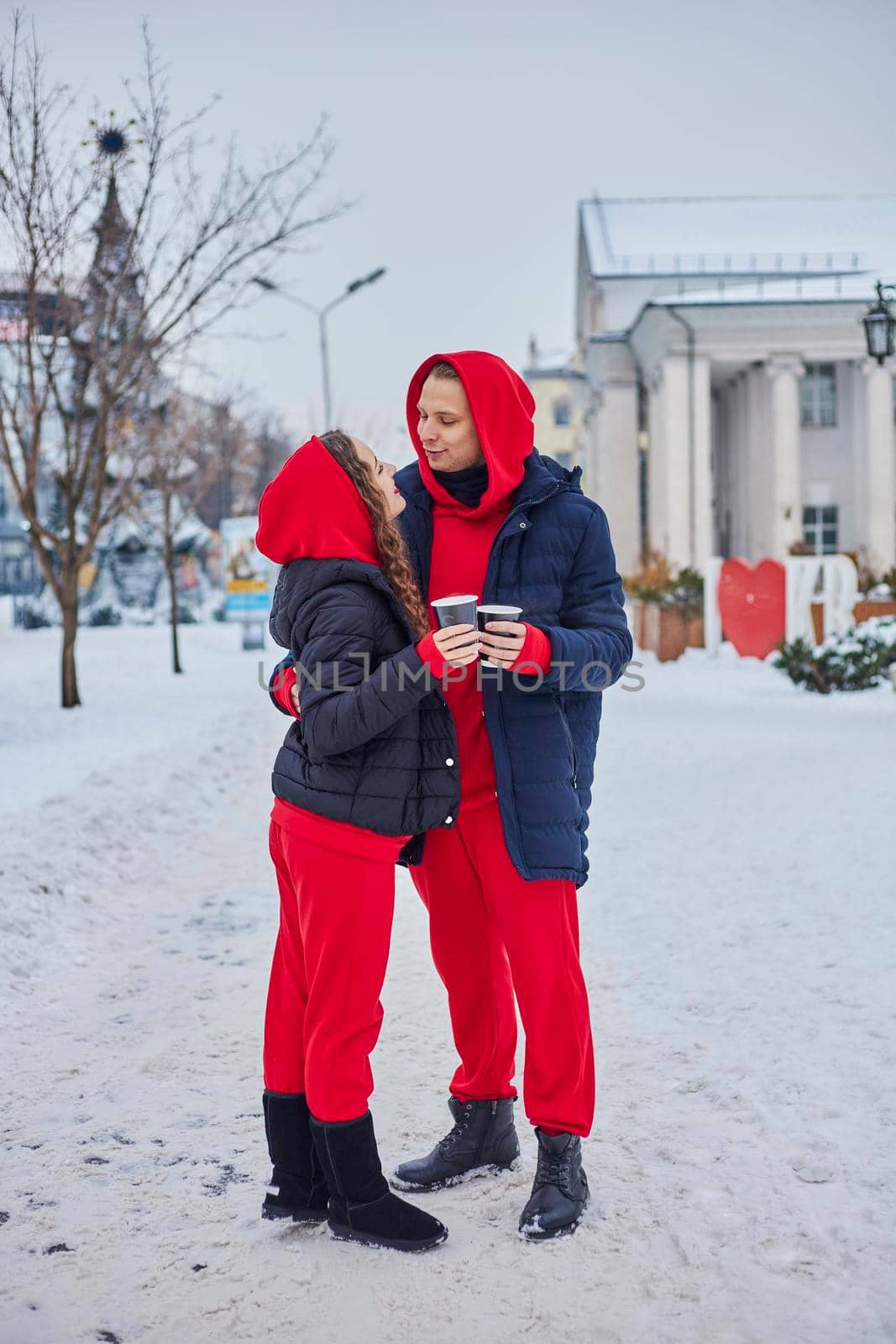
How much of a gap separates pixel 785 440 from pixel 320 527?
34.1 m

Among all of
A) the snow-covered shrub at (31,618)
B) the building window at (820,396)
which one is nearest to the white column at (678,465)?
the building window at (820,396)

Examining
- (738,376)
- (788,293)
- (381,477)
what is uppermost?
(788,293)

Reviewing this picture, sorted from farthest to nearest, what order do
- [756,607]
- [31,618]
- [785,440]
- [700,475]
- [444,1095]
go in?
[785,440] → [31,618] → [700,475] → [756,607] → [444,1095]

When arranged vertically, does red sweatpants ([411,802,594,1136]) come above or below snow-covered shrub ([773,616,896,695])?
above

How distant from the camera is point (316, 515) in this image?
2914mm

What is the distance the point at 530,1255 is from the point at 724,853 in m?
4.48

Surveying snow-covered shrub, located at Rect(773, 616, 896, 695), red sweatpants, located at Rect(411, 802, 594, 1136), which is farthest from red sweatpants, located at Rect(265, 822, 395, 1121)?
snow-covered shrub, located at Rect(773, 616, 896, 695)

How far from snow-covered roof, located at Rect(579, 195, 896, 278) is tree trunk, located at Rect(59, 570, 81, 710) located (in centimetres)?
3178

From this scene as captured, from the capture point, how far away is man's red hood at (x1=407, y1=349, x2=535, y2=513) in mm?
3133

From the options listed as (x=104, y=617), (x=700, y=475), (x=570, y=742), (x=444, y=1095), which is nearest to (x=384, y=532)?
(x=570, y=742)

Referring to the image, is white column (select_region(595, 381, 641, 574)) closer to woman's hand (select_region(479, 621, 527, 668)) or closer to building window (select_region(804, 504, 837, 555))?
building window (select_region(804, 504, 837, 555))

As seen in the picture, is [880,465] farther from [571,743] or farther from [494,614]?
[494,614]

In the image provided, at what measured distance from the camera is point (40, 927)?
228 inches

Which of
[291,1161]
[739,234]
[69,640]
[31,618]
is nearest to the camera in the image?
[291,1161]
